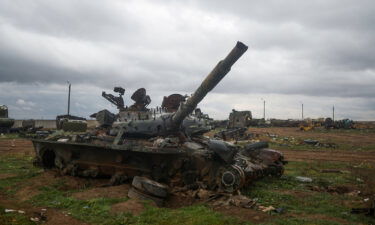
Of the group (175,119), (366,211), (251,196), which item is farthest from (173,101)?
(366,211)

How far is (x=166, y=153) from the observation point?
27.7 ft

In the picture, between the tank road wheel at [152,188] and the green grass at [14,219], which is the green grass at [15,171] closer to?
the green grass at [14,219]

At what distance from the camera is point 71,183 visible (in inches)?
380

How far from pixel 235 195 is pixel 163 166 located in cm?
195

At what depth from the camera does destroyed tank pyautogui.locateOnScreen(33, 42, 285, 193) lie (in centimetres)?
836

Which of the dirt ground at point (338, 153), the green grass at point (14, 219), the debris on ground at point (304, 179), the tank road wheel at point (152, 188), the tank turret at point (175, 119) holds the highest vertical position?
the tank turret at point (175, 119)

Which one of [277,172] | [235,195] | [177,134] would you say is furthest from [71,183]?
[277,172]

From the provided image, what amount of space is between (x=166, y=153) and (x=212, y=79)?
82.0 inches

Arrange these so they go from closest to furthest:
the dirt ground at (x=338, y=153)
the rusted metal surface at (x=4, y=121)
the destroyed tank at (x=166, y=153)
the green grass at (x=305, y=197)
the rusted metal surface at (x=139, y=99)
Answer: the green grass at (x=305, y=197) → the destroyed tank at (x=166, y=153) → the rusted metal surface at (x=139, y=99) → the dirt ground at (x=338, y=153) → the rusted metal surface at (x=4, y=121)

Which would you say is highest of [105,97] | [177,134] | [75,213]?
[105,97]

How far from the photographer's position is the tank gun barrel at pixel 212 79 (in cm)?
804

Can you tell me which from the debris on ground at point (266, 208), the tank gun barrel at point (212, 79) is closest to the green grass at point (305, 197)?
the debris on ground at point (266, 208)

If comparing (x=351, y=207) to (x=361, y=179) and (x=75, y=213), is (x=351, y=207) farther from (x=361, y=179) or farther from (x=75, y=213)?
(x=75, y=213)

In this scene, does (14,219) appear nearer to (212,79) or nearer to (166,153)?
(166,153)
